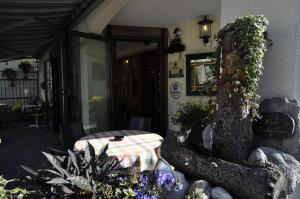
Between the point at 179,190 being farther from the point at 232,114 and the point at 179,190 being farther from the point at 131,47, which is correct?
the point at 131,47

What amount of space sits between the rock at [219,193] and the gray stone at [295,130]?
72 cm

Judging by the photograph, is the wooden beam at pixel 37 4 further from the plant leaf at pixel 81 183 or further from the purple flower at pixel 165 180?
the purple flower at pixel 165 180

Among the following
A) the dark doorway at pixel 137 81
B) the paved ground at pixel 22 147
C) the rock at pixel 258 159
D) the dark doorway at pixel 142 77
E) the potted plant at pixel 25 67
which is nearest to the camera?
the rock at pixel 258 159

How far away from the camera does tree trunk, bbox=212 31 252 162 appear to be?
1.99 m

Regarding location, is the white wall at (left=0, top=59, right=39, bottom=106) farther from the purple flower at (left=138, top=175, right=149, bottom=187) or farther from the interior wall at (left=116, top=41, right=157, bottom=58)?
the purple flower at (left=138, top=175, right=149, bottom=187)

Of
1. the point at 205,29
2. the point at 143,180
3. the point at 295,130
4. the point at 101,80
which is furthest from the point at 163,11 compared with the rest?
the point at 143,180

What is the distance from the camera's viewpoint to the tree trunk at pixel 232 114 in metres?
1.99

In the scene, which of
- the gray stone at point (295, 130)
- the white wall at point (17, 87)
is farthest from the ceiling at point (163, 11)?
the white wall at point (17, 87)

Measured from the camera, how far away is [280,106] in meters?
2.13

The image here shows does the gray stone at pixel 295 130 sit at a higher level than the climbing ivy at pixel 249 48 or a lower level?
lower

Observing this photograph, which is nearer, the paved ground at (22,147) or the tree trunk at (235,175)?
the tree trunk at (235,175)

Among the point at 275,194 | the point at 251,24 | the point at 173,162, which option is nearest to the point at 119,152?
the point at 173,162

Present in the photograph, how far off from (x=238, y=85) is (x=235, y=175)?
678mm

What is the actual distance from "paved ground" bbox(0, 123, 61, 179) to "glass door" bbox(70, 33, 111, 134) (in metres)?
0.84
